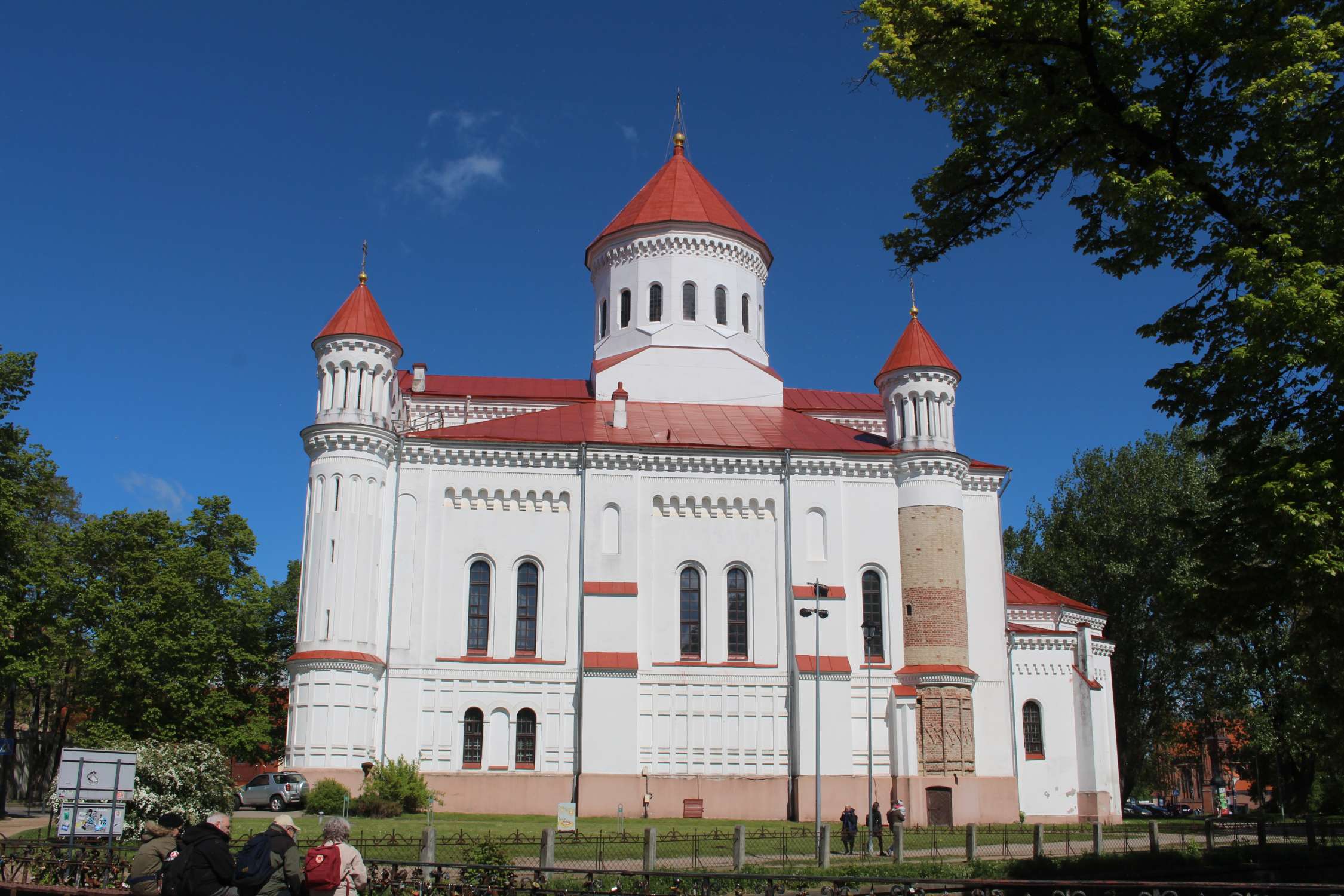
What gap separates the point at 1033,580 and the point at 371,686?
35.3 m

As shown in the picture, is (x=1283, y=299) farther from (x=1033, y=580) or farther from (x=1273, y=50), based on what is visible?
(x=1033, y=580)

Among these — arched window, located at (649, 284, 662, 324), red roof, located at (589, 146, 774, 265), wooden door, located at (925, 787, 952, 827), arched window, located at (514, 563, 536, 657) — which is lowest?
wooden door, located at (925, 787, 952, 827)

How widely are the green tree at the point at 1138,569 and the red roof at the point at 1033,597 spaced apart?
8322 mm

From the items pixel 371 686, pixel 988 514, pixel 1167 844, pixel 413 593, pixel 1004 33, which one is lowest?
pixel 1167 844

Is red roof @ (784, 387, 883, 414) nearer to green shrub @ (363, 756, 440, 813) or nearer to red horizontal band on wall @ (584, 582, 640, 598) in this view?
red horizontal band on wall @ (584, 582, 640, 598)

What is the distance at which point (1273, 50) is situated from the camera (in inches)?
606

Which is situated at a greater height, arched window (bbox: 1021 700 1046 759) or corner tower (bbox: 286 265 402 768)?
corner tower (bbox: 286 265 402 768)

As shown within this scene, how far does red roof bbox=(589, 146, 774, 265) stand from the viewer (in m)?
45.7

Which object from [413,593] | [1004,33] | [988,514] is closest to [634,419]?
[413,593]

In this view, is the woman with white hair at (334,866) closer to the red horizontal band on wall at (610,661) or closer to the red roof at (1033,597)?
the red horizontal band on wall at (610,661)

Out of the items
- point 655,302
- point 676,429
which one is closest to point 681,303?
point 655,302

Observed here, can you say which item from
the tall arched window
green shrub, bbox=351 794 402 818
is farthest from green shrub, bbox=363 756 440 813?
the tall arched window

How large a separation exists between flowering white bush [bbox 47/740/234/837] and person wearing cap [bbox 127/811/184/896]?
1180 centimetres

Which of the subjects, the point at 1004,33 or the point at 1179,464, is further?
the point at 1179,464
